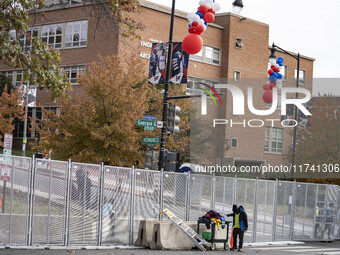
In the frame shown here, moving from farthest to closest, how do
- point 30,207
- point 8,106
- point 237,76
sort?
point 237,76, point 8,106, point 30,207

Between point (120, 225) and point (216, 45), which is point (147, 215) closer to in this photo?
point (120, 225)

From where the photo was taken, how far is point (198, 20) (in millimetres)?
17812

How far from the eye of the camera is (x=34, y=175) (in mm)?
15250

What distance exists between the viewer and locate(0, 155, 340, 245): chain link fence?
1502 cm

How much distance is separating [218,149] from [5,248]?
129ft

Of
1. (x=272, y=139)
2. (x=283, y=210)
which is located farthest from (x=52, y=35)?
(x=283, y=210)

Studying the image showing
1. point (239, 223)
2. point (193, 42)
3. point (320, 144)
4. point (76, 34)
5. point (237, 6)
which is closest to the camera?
point (193, 42)

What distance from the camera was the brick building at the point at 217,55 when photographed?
5034 centimetres

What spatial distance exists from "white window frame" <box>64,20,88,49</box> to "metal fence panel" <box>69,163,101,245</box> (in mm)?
35350

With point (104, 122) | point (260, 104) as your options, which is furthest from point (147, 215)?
point (260, 104)

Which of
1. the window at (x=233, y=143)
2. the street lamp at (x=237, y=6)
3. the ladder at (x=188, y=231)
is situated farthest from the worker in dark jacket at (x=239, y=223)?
the window at (x=233, y=143)

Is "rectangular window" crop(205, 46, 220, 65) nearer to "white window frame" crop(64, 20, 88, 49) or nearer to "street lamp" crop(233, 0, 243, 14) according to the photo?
"white window frame" crop(64, 20, 88, 49)

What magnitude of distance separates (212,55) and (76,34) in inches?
508

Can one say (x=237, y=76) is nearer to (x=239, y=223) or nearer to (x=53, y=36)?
(x=53, y=36)
